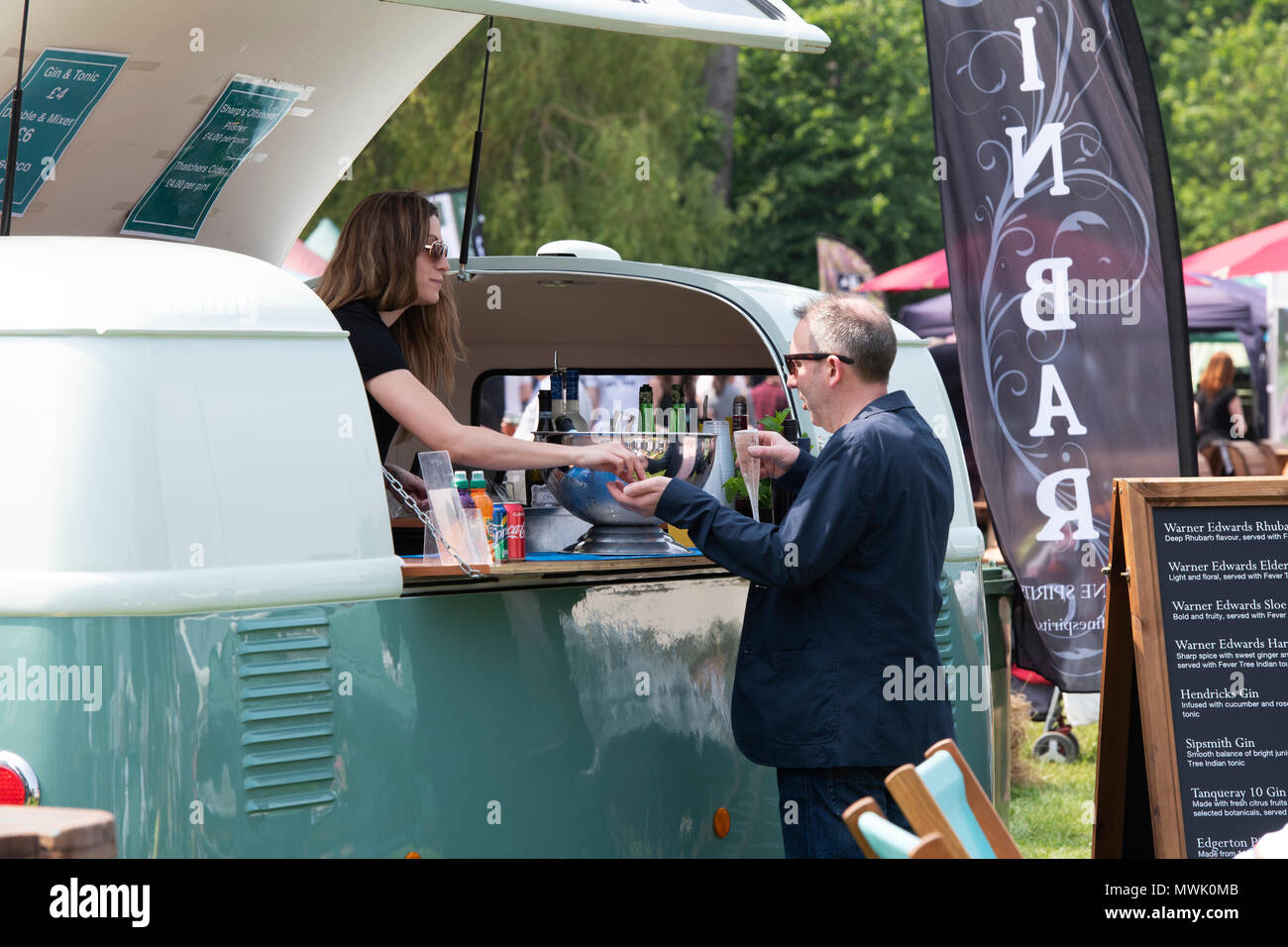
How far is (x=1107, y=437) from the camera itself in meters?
5.86

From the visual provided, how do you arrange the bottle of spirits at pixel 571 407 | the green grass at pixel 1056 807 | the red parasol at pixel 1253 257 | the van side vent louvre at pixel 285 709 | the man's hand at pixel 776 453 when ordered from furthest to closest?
the red parasol at pixel 1253 257, the green grass at pixel 1056 807, the bottle of spirits at pixel 571 407, the man's hand at pixel 776 453, the van side vent louvre at pixel 285 709

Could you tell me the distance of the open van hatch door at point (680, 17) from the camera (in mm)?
3490

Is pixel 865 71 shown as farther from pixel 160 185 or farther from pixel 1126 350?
pixel 160 185

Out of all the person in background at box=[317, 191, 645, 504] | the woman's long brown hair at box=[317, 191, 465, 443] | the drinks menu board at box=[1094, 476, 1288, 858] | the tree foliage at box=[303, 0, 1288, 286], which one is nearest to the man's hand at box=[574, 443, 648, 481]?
the person in background at box=[317, 191, 645, 504]

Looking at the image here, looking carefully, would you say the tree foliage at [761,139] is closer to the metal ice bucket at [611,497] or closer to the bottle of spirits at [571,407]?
the bottle of spirits at [571,407]

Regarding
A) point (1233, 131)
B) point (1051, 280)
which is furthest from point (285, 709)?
point (1233, 131)

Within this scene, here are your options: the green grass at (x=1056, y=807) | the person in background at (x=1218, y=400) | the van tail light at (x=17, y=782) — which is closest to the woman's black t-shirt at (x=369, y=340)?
the van tail light at (x=17, y=782)

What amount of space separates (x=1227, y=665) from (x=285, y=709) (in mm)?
2352

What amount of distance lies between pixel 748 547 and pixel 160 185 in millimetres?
2247

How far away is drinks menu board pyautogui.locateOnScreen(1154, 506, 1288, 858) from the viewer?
12.8 feet

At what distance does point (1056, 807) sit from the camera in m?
7.14

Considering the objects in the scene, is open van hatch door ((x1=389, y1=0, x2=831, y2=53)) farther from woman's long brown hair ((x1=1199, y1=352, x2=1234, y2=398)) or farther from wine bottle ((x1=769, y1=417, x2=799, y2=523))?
woman's long brown hair ((x1=1199, y1=352, x2=1234, y2=398))

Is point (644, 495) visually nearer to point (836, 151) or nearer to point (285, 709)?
point (285, 709)

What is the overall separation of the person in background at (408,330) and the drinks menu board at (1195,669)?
4.42ft
